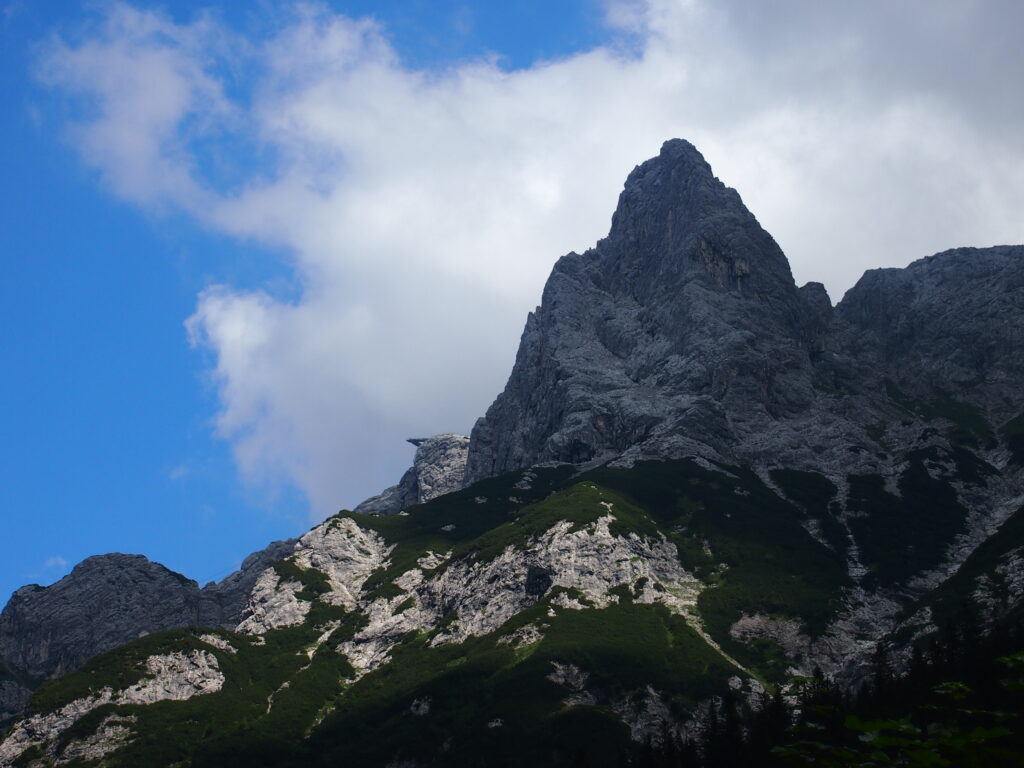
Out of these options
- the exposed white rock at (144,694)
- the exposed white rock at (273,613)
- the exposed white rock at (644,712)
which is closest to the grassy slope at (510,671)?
the exposed white rock at (644,712)

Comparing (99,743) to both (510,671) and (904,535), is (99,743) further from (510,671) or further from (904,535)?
(904,535)

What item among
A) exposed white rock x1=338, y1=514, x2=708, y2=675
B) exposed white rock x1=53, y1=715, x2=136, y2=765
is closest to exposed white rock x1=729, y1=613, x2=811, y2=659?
exposed white rock x1=338, y1=514, x2=708, y2=675

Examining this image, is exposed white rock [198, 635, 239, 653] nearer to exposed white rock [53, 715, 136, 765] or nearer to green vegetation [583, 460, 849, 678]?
exposed white rock [53, 715, 136, 765]

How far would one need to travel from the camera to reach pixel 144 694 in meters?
161

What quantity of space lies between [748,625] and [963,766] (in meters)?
145

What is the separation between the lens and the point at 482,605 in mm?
172500

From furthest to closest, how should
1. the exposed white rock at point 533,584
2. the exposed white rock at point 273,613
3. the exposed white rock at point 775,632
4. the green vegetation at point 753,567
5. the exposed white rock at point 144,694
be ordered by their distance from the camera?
the exposed white rock at point 273,613
the exposed white rock at point 533,584
the green vegetation at point 753,567
the exposed white rock at point 144,694
the exposed white rock at point 775,632

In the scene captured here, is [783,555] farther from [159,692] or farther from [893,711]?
[159,692]

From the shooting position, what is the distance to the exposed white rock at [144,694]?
5950 inches

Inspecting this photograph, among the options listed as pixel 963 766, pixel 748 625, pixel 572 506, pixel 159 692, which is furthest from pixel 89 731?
pixel 963 766

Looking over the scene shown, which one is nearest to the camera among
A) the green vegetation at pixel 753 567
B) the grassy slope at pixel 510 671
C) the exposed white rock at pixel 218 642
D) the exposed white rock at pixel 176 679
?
the grassy slope at pixel 510 671

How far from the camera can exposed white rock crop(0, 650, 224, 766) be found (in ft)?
496

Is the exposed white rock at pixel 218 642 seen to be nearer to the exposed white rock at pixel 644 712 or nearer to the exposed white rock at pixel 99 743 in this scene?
the exposed white rock at pixel 99 743

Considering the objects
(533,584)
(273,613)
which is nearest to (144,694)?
(273,613)
